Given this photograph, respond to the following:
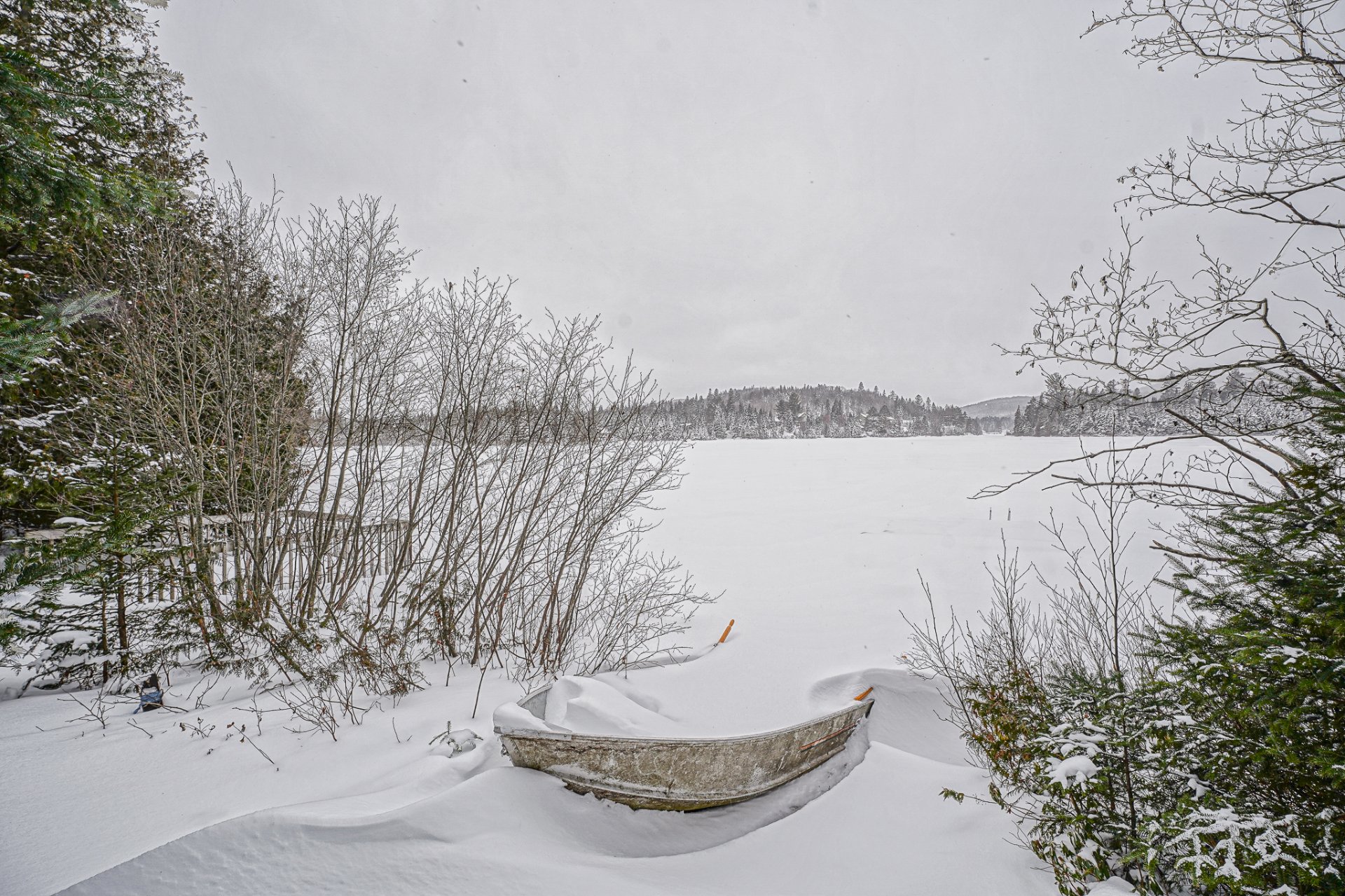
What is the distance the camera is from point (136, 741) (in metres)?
3.41

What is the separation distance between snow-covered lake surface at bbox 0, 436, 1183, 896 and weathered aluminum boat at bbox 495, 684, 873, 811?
0.34 feet

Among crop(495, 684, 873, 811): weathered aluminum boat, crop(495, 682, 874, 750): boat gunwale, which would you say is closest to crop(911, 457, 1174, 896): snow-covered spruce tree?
crop(495, 682, 874, 750): boat gunwale

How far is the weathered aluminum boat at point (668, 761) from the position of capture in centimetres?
311

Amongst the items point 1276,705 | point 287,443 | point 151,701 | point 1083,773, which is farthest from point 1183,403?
point 287,443

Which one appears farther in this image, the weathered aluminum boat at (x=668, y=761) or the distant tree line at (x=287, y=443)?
the distant tree line at (x=287, y=443)

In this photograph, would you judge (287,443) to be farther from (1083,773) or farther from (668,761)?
(1083,773)

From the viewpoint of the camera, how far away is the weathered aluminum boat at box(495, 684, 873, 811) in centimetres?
311

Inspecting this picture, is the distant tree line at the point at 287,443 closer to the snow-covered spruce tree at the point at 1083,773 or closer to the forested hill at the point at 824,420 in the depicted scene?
the snow-covered spruce tree at the point at 1083,773

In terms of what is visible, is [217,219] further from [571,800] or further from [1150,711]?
[1150,711]

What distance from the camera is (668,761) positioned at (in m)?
3.44

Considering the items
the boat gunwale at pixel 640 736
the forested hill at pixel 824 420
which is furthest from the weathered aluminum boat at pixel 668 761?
the forested hill at pixel 824 420

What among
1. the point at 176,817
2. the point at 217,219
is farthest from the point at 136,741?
the point at 217,219

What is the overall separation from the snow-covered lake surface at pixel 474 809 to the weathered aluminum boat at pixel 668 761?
0.10 m

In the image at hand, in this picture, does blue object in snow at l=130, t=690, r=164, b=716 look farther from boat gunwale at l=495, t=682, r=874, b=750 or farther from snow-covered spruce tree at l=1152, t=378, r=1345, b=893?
snow-covered spruce tree at l=1152, t=378, r=1345, b=893
